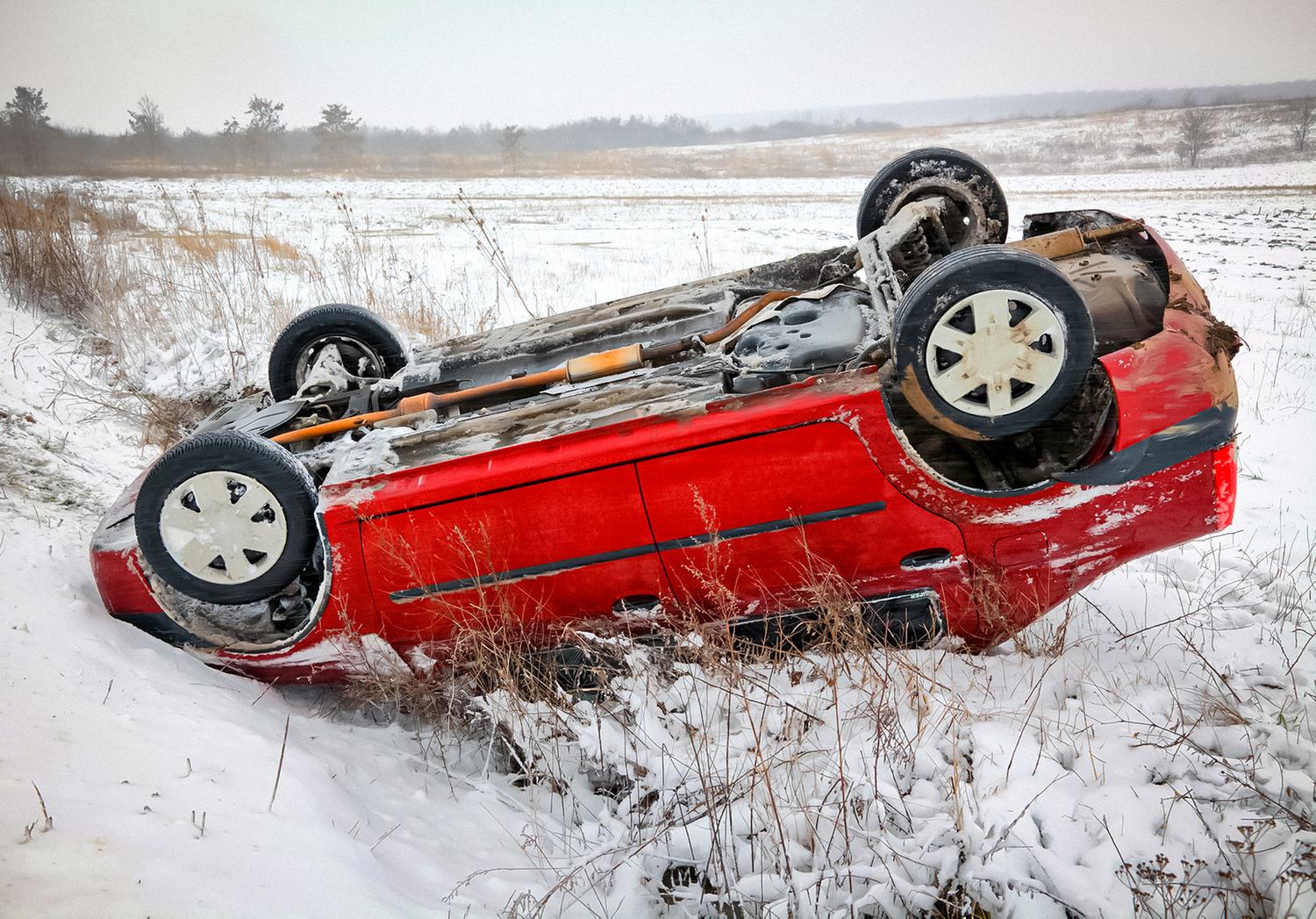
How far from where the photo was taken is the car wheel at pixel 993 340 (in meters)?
1.99

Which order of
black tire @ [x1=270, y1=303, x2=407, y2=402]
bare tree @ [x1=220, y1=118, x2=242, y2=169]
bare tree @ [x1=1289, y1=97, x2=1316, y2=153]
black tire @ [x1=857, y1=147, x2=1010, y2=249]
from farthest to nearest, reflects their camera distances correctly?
bare tree @ [x1=220, y1=118, x2=242, y2=169], bare tree @ [x1=1289, y1=97, x2=1316, y2=153], black tire @ [x1=270, y1=303, x2=407, y2=402], black tire @ [x1=857, y1=147, x2=1010, y2=249]

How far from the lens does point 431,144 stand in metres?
45.0

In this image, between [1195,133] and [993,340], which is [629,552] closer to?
[993,340]

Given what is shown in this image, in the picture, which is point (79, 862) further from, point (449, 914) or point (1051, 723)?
point (1051, 723)

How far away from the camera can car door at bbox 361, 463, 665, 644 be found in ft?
7.23

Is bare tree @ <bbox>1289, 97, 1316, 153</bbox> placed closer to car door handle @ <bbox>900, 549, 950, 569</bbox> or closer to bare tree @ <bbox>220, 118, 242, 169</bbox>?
car door handle @ <bbox>900, 549, 950, 569</bbox>

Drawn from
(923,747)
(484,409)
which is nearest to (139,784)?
(484,409)

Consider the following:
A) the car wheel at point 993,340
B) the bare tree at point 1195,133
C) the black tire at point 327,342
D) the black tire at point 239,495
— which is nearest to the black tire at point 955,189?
the car wheel at point 993,340

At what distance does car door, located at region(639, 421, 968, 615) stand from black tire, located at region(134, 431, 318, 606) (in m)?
1.20

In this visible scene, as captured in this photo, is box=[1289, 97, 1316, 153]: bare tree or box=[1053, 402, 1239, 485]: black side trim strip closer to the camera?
box=[1053, 402, 1239, 485]: black side trim strip

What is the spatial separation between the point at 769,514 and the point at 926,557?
20.9 inches

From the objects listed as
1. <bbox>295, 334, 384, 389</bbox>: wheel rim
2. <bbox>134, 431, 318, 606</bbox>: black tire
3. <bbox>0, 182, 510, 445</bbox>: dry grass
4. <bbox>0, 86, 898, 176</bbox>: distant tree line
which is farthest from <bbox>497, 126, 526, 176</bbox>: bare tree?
<bbox>134, 431, 318, 606</bbox>: black tire

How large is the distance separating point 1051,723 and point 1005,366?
1081 millimetres

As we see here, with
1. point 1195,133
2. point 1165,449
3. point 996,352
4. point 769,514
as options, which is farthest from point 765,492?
point 1195,133
